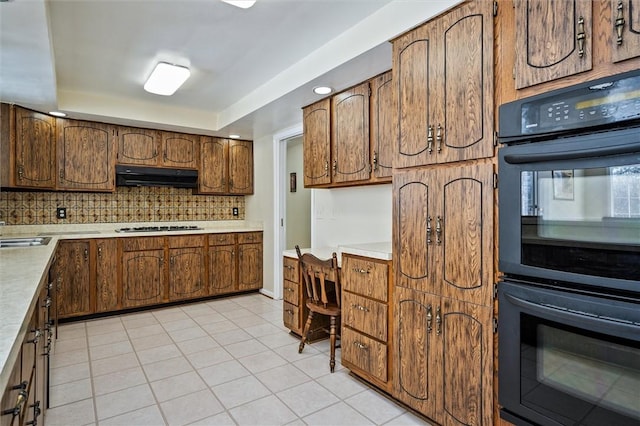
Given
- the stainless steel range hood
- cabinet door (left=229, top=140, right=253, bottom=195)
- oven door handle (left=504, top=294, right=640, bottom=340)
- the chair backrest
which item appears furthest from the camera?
cabinet door (left=229, top=140, right=253, bottom=195)

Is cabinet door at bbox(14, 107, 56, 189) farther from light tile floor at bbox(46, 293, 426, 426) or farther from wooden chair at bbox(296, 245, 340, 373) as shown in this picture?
wooden chair at bbox(296, 245, 340, 373)

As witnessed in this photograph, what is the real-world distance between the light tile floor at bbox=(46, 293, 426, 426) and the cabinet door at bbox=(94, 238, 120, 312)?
25cm

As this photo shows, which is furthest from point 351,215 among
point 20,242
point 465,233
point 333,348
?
point 20,242

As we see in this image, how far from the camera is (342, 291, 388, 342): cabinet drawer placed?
Result: 7.16 ft

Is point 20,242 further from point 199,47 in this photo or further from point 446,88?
point 446,88

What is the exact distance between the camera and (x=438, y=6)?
71.4 inches

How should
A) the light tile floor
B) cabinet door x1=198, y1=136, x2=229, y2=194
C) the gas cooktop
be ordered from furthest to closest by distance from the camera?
cabinet door x1=198, y1=136, x2=229, y2=194 → the gas cooktop → the light tile floor

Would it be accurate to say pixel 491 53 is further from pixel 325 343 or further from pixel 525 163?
pixel 325 343

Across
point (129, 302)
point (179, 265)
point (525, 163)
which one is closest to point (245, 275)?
point (179, 265)

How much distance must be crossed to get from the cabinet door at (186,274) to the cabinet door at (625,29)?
4196mm

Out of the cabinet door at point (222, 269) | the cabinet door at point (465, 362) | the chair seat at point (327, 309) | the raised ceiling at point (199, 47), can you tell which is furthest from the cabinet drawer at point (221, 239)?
the cabinet door at point (465, 362)

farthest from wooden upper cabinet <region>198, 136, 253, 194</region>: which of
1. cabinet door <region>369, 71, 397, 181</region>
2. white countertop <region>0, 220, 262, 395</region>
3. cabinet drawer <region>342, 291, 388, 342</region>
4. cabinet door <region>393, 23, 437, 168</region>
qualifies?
cabinet door <region>393, 23, 437, 168</region>

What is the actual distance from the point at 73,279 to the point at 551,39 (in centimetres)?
435

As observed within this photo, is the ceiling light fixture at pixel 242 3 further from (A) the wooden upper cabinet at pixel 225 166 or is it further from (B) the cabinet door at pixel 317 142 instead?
(A) the wooden upper cabinet at pixel 225 166
